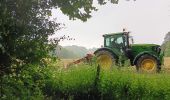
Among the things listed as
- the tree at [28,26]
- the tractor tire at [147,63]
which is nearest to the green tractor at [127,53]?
the tractor tire at [147,63]

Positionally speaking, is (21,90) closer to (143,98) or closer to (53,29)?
(53,29)

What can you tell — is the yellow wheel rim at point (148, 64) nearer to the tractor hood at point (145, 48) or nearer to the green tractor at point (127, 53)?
the green tractor at point (127, 53)

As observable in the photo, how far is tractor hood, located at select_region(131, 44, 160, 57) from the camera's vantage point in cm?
2350

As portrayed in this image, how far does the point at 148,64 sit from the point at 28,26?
1557 centimetres

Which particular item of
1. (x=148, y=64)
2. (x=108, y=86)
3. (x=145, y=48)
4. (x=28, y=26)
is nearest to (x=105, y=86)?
(x=108, y=86)

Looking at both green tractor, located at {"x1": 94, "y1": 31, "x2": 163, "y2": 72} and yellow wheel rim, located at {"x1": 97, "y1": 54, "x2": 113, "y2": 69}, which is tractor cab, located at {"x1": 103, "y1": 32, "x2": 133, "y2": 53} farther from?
yellow wheel rim, located at {"x1": 97, "y1": 54, "x2": 113, "y2": 69}

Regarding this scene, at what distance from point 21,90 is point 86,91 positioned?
Answer: 20.1 ft

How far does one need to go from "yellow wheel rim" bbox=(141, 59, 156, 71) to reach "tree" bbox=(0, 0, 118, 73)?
48.6 ft

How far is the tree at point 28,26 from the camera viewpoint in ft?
24.6

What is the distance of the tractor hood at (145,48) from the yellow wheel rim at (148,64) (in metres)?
0.79

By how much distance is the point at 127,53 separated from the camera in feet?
77.4

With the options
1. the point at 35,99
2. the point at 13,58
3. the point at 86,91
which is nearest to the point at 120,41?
the point at 86,91

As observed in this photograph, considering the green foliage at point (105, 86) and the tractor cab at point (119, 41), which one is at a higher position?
the tractor cab at point (119, 41)

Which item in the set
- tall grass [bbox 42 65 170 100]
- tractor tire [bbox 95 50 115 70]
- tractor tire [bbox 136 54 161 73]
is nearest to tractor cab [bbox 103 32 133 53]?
tractor tire [bbox 95 50 115 70]
